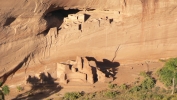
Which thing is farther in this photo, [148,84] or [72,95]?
[148,84]

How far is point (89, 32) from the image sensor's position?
42.3 ft

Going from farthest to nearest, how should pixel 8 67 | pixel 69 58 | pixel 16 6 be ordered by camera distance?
pixel 69 58 → pixel 8 67 → pixel 16 6


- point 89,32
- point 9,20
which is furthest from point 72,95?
point 9,20

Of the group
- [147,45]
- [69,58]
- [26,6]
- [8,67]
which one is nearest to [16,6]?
[26,6]

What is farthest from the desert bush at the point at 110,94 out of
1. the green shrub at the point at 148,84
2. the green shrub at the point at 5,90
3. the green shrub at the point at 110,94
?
the green shrub at the point at 5,90

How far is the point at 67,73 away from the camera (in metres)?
12.6

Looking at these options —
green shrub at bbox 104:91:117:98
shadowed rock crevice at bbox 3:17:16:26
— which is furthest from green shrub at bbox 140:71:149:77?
shadowed rock crevice at bbox 3:17:16:26

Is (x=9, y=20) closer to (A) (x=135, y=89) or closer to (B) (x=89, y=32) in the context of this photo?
(B) (x=89, y=32)

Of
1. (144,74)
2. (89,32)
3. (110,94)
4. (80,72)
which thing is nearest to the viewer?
(110,94)

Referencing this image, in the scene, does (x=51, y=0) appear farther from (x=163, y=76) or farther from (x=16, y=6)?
(x=163, y=76)

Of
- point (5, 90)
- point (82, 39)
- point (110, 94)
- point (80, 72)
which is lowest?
point (110, 94)

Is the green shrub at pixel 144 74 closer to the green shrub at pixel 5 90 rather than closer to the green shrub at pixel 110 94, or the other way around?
the green shrub at pixel 110 94

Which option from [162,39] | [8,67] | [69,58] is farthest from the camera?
[162,39]

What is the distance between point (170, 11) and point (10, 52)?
5.68m
